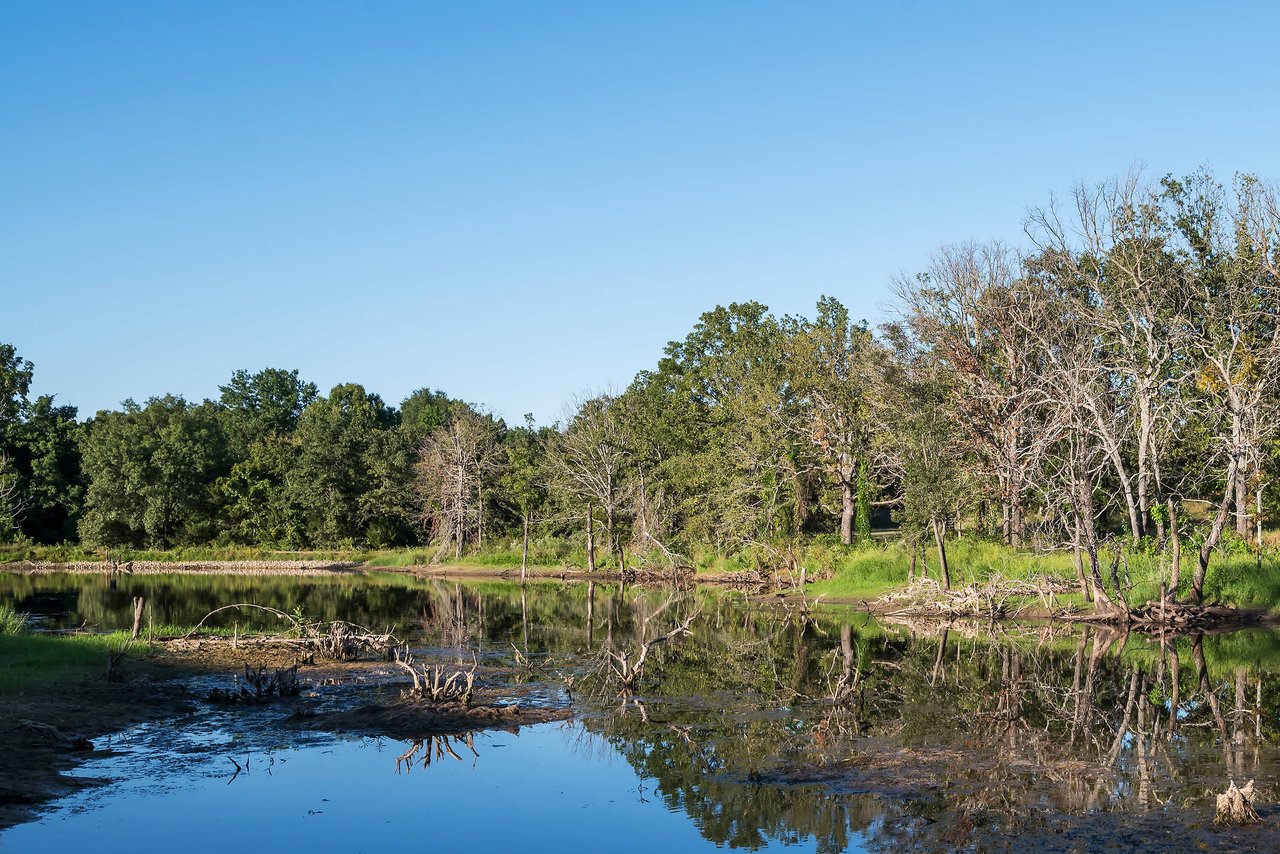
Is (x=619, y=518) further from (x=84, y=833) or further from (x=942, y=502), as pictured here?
(x=84, y=833)

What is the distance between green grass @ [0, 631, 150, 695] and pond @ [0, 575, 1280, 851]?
3522 millimetres

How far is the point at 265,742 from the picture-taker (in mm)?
17969

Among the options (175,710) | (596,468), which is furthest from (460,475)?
(175,710)

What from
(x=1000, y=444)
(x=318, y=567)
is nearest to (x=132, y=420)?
(x=318, y=567)

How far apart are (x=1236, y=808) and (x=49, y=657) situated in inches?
931

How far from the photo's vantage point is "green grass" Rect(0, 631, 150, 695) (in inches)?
829

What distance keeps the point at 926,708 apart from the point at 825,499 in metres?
35.8

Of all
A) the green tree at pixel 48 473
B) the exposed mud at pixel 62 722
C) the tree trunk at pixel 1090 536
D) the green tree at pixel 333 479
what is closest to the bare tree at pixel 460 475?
the green tree at pixel 333 479

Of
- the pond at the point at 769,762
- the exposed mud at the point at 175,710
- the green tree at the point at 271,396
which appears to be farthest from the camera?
the green tree at the point at 271,396

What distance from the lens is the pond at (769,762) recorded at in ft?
43.2

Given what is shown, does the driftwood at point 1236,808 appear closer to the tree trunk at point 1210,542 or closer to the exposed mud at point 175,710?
the exposed mud at point 175,710

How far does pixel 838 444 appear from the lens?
5484 centimetres

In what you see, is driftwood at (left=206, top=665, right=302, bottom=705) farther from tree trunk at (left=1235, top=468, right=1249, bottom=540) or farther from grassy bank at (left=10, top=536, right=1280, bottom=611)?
tree trunk at (left=1235, top=468, right=1249, bottom=540)

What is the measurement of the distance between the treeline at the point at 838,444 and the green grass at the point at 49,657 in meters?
26.4
